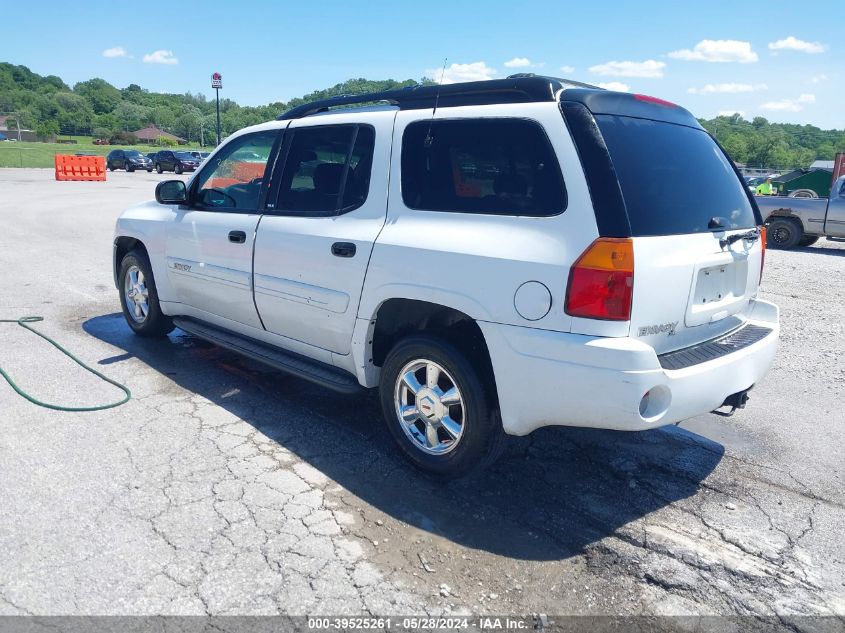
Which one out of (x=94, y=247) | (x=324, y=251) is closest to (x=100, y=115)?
(x=94, y=247)

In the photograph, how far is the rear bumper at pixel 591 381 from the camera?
115 inches

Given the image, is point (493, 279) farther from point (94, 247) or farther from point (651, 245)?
point (94, 247)

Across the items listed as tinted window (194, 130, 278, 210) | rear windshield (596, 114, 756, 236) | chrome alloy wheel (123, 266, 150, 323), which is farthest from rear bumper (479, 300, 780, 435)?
chrome alloy wheel (123, 266, 150, 323)

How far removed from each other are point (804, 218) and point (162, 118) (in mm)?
147105

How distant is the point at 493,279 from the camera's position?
319 cm

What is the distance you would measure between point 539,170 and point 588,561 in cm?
185

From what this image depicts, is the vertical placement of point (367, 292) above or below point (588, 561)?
above

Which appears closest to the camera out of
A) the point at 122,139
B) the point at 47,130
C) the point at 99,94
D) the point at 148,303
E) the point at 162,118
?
the point at 148,303

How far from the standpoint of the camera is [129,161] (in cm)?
4322

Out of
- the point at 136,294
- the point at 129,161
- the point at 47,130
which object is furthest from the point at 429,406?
the point at 47,130

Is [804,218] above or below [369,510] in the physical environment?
above

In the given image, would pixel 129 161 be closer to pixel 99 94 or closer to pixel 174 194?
pixel 174 194

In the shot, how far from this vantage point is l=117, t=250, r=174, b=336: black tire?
5875mm

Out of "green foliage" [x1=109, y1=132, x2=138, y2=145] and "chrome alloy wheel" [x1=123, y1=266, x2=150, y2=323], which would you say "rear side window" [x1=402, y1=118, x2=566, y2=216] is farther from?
"green foliage" [x1=109, y1=132, x2=138, y2=145]
